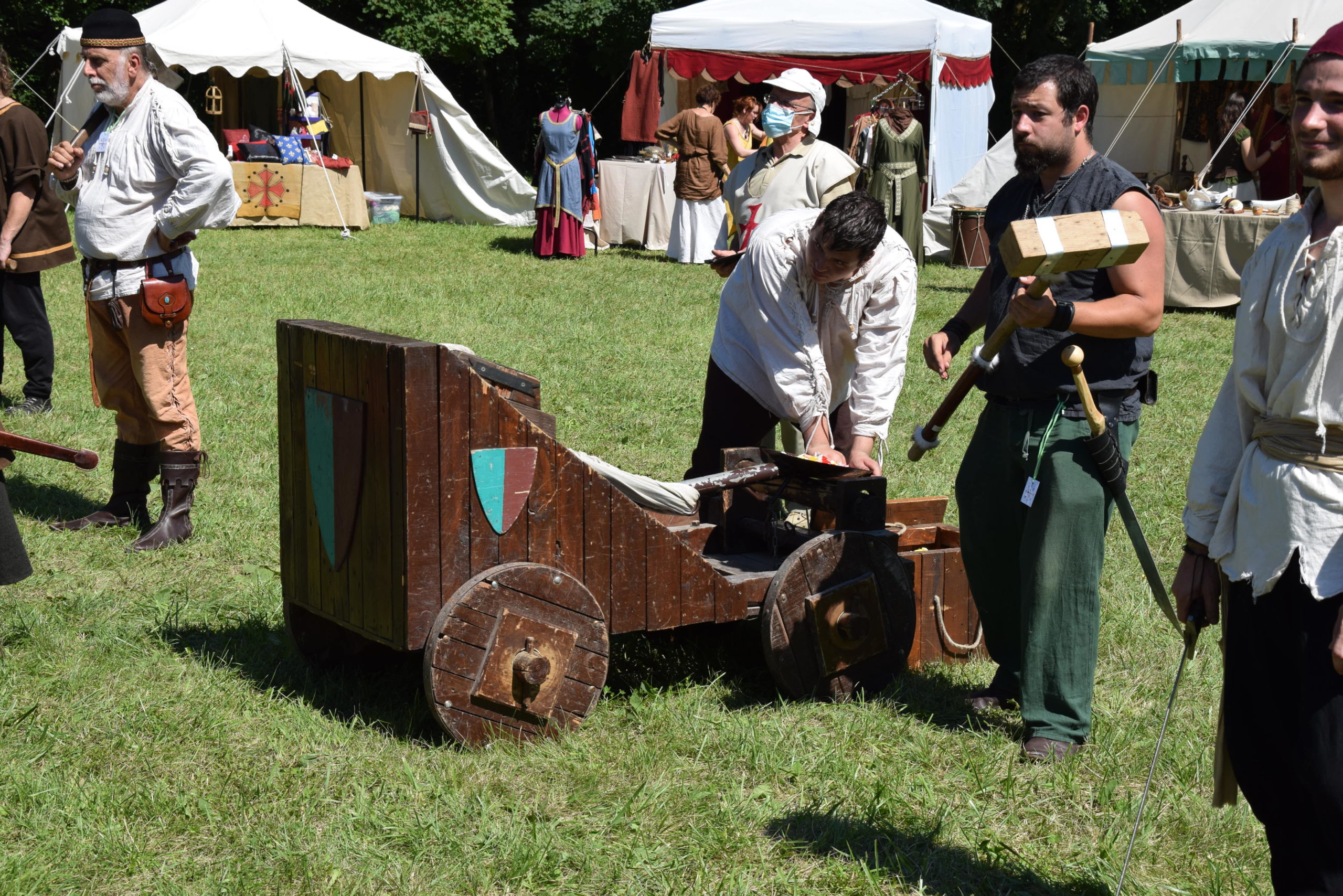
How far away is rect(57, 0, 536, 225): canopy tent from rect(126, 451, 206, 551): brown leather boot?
1067 cm

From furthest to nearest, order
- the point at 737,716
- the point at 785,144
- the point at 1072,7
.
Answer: the point at 1072,7 → the point at 785,144 → the point at 737,716

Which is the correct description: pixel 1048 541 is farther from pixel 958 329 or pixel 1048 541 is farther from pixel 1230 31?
pixel 1230 31

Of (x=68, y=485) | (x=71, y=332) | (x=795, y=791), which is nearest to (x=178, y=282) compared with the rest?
(x=68, y=485)

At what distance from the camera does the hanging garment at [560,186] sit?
1363cm

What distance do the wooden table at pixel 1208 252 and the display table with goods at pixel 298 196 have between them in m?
9.09

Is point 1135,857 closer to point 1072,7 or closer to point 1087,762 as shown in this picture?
point 1087,762

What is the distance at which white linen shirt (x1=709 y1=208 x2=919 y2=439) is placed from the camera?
3.90m

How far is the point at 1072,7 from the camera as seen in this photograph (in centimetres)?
2533

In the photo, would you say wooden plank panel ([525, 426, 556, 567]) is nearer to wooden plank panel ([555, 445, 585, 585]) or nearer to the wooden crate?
wooden plank panel ([555, 445, 585, 585])

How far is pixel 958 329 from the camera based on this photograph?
12.2 ft

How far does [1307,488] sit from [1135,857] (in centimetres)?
116

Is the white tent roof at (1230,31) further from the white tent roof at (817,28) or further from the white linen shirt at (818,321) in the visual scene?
the white linen shirt at (818,321)

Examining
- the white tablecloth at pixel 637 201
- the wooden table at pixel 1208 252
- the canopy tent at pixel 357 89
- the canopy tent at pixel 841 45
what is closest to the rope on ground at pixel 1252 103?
the wooden table at pixel 1208 252

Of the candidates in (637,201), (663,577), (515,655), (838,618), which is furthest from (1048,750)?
(637,201)
